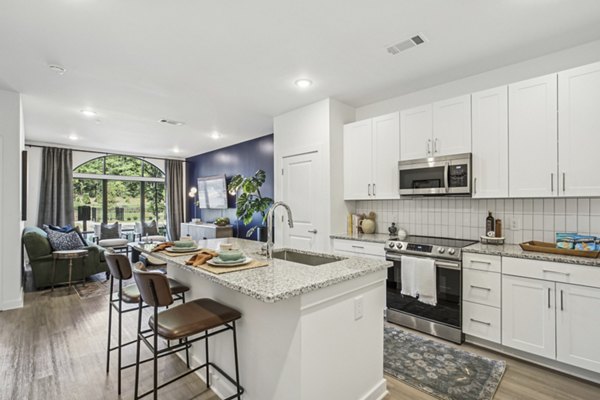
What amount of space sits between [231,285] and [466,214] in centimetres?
276

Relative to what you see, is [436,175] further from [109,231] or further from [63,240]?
[109,231]

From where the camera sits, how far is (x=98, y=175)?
754cm

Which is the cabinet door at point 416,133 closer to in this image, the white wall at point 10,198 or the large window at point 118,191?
the white wall at point 10,198

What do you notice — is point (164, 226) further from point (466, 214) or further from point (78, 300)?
point (466, 214)

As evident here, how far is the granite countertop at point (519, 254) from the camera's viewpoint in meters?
2.19

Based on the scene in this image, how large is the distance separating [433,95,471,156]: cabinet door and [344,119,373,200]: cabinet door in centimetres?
79

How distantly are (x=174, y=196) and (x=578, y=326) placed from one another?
8451 millimetres

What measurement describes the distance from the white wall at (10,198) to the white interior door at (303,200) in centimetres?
327

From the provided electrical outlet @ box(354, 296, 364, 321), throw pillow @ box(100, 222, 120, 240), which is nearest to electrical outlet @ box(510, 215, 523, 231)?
electrical outlet @ box(354, 296, 364, 321)

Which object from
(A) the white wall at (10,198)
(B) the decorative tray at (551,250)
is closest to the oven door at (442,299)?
(B) the decorative tray at (551,250)

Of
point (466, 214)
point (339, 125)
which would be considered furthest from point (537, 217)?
point (339, 125)

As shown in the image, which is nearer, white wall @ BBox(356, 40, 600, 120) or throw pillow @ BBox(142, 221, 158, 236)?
white wall @ BBox(356, 40, 600, 120)

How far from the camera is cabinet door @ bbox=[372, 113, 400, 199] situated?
3.51 meters

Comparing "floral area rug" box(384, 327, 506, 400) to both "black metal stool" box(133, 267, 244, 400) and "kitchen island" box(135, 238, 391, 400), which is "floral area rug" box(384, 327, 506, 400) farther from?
"black metal stool" box(133, 267, 244, 400)
